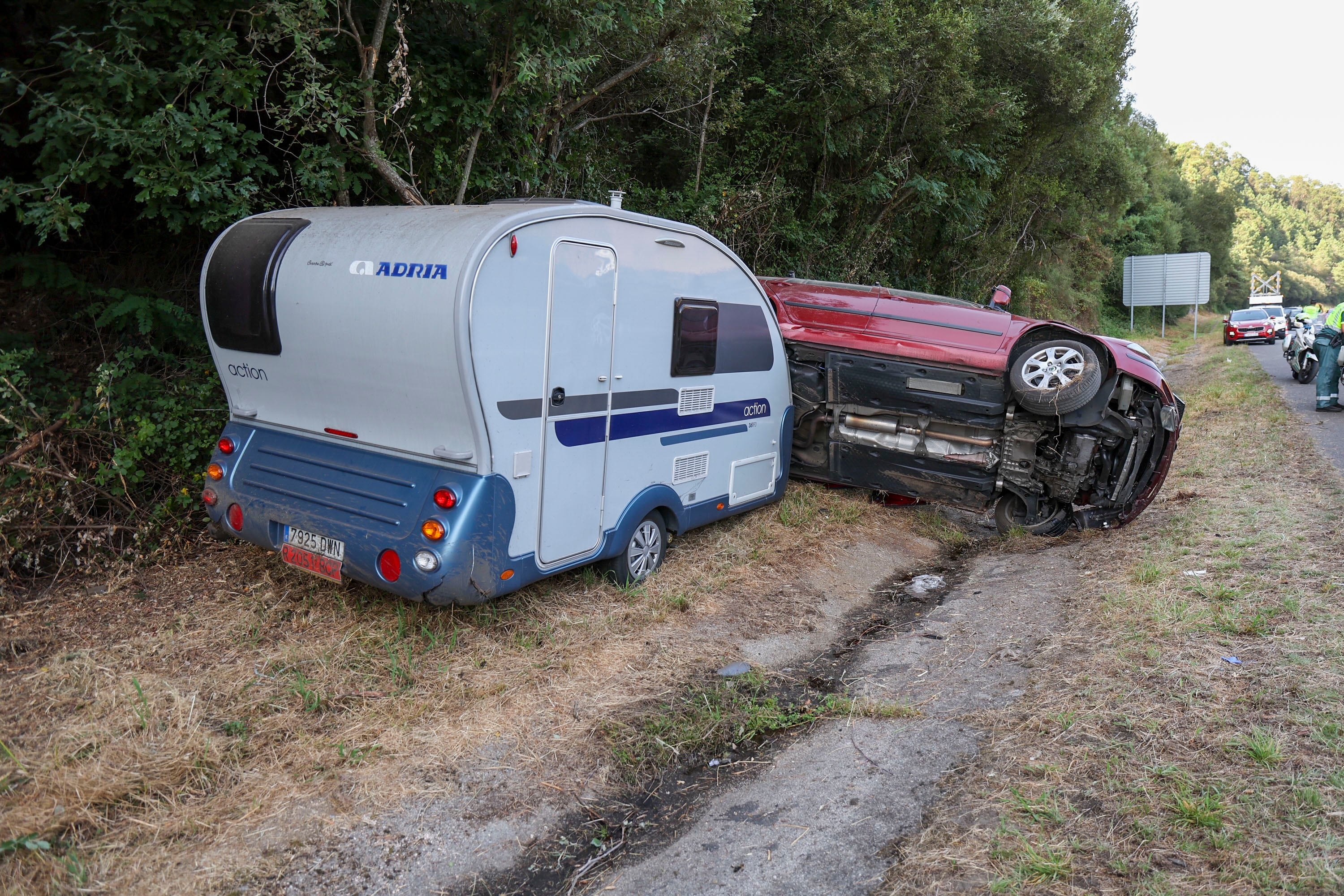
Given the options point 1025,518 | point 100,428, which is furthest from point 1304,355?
point 100,428

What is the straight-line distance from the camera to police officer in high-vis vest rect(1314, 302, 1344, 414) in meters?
12.8

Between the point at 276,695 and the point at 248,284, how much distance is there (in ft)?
7.45

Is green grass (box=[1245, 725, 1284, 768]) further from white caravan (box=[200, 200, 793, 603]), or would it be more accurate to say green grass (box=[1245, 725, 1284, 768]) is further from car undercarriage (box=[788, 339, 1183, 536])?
car undercarriage (box=[788, 339, 1183, 536])

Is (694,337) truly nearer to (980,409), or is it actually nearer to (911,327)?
(911,327)

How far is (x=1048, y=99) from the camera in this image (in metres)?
15.5

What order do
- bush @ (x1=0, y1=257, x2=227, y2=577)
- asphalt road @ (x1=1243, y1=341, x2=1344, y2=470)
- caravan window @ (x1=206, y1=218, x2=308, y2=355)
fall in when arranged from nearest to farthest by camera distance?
caravan window @ (x1=206, y1=218, x2=308, y2=355), bush @ (x1=0, y1=257, x2=227, y2=577), asphalt road @ (x1=1243, y1=341, x2=1344, y2=470)

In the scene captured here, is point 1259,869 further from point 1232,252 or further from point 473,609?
point 1232,252

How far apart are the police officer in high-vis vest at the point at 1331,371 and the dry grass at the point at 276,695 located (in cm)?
1125

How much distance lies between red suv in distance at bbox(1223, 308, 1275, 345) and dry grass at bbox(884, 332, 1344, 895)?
26.0m

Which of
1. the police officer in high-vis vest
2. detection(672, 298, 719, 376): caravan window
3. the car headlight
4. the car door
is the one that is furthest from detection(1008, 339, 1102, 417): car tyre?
the police officer in high-vis vest

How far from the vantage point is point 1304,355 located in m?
16.4

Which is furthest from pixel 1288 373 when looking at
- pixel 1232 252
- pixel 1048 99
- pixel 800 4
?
pixel 1232 252

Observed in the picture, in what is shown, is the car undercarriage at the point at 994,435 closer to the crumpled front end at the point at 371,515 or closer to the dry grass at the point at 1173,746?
the dry grass at the point at 1173,746

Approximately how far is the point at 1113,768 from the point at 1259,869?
0.67 m
